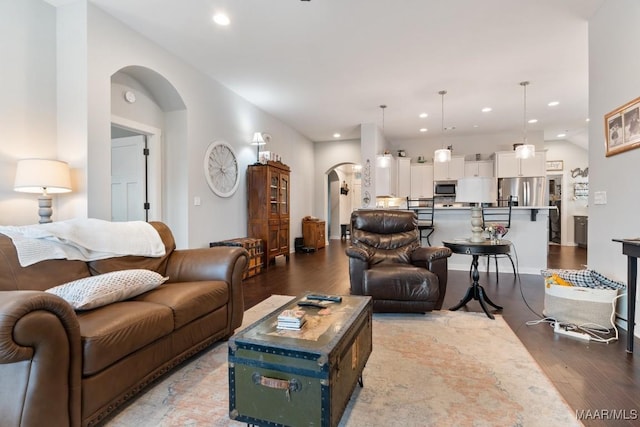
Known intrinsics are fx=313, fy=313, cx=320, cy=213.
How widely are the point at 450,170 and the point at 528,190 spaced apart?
176cm

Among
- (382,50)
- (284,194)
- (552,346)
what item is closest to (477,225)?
(552,346)

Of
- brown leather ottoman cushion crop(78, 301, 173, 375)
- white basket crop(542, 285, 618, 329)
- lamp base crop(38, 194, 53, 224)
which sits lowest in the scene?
white basket crop(542, 285, 618, 329)

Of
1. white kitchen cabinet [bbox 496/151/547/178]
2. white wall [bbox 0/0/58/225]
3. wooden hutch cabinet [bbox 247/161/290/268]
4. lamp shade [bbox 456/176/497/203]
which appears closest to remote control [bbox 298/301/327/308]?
lamp shade [bbox 456/176/497/203]

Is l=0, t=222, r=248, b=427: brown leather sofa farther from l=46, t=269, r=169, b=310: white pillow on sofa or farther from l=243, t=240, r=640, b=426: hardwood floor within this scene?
l=243, t=240, r=640, b=426: hardwood floor

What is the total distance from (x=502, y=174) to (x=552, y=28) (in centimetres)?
470

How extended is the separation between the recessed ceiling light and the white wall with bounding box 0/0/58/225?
4.77ft

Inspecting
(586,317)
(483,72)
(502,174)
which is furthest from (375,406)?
(502,174)

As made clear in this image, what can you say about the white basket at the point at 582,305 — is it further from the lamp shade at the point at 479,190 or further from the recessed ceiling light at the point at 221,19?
the recessed ceiling light at the point at 221,19

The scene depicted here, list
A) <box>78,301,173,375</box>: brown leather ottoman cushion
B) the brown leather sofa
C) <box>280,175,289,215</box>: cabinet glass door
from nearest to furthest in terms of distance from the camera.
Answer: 1. the brown leather sofa
2. <box>78,301,173,375</box>: brown leather ottoman cushion
3. <box>280,175,289,215</box>: cabinet glass door

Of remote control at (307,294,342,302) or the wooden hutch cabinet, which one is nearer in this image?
remote control at (307,294,342,302)

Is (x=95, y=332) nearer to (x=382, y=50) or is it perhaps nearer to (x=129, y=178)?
(x=129, y=178)

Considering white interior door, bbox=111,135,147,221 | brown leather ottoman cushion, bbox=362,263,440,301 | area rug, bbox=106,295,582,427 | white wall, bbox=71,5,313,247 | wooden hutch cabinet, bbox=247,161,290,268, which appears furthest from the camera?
wooden hutch cabinet, bbox=247,161,290,268

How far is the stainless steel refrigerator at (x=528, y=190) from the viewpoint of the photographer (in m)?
7.23

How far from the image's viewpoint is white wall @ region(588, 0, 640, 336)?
2.47 meters
